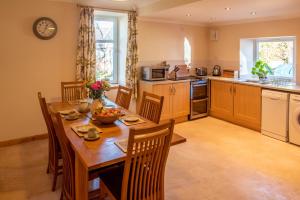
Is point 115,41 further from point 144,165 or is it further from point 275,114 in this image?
point 144,165

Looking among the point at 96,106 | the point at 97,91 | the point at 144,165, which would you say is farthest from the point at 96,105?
the point at 144,165

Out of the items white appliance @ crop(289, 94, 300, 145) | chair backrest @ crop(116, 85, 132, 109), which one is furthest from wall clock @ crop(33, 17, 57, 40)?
white appliance @ crop(289, 94, 300, 145)

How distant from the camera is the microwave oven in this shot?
4.98 m

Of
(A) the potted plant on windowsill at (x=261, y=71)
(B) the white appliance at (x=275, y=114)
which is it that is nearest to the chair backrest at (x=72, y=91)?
(B) the white appliance at (x=275, y=114)

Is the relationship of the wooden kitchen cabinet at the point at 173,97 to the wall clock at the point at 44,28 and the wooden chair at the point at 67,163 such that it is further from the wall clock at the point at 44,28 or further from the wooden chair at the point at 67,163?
the wooden chair at the point at 67,163

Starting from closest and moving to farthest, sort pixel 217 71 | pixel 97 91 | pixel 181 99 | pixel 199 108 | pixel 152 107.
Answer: pixel 97 91, pixel 152 107, pixel 181 99, pixel 199 108, pixel 217 71

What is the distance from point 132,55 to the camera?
4.89 m

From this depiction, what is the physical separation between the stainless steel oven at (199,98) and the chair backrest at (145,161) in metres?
3.60

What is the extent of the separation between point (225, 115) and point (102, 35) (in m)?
3.00

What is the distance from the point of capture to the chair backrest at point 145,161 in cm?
170

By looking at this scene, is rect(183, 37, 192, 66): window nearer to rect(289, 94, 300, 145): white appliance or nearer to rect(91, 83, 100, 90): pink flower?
rect(289, 94, 300, 145): white appliance

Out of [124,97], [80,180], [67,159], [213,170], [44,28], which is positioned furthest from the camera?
[44,28]

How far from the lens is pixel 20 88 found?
3.99m

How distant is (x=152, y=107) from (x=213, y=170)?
1152 millimetres
